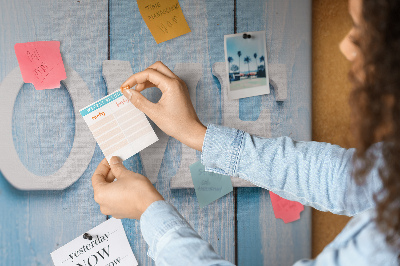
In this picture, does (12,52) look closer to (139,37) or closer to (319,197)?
(139,37)

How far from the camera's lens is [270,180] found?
2.33 feet

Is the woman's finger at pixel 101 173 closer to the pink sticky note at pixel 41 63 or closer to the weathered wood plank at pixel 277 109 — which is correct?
the pink sticky note at pixel 41 63

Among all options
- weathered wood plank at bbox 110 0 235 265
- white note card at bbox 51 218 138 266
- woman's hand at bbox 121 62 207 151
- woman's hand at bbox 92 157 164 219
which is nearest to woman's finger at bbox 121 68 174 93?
woman's hand at bbox 121 62 207 151

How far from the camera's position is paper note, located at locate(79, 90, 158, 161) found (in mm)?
779

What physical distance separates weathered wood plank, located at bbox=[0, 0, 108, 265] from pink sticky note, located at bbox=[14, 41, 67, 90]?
0.02 metres

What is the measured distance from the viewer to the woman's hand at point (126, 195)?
64 centimetres

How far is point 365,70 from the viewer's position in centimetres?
45

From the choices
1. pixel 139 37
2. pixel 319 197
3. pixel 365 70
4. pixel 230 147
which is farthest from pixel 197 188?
pixel 365 70

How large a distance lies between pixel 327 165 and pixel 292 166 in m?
0.07

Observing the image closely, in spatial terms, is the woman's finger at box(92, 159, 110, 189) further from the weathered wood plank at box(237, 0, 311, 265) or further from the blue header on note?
the weathered wood plank at box(237, 0, 311, 265)

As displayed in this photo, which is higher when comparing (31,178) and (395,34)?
(395,34)

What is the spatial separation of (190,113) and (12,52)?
1.58 ft

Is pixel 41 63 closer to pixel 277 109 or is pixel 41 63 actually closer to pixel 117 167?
pixel 117 167

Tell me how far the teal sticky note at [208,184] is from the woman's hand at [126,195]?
0.77ft
